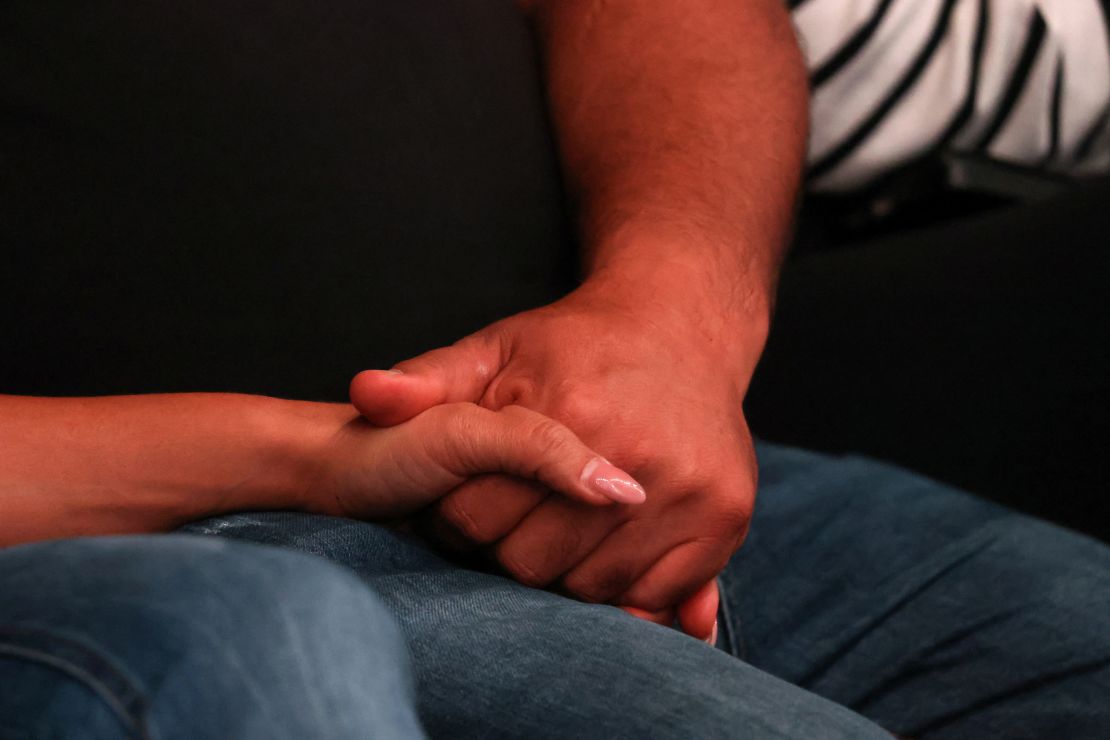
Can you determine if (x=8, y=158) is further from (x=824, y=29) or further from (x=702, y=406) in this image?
(x=824, y=29)

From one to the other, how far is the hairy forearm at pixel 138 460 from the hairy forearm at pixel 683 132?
0.34 meters

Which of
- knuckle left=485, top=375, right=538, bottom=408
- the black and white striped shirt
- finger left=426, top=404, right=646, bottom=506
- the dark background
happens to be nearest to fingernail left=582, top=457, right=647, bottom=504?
finger left=426, top=404, right=646, bottom=506

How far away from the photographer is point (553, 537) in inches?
26.2

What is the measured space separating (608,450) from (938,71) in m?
0.91

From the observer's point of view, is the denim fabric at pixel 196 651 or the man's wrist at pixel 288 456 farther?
the man's wrist at pixel 288 456

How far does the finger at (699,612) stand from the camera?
74 centimetres

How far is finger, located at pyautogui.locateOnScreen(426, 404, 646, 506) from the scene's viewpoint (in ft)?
2.01

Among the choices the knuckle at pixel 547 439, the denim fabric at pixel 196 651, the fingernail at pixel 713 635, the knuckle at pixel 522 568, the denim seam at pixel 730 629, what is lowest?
the denim seam at pixel 730 629

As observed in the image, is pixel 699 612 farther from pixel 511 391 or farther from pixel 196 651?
pixel 196 651

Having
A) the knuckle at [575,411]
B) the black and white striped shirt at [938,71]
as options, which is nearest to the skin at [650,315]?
the knuckle at [575,411]

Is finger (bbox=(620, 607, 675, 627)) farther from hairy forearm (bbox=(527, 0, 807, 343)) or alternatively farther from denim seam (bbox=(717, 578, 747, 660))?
hairy forearm (bbox=(527, 0, 807, 343))

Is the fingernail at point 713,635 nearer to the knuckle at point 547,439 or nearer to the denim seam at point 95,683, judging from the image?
the knuckle at point 547,439

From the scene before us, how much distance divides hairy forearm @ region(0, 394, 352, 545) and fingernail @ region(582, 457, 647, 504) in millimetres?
192

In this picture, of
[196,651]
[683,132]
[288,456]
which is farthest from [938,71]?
[196,651]
